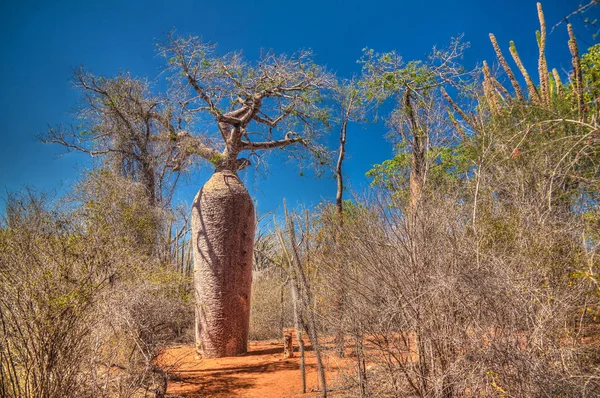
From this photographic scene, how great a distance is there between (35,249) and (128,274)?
2439 mm

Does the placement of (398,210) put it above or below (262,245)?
below

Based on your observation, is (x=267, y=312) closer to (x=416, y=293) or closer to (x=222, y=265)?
(x=222, y=265)

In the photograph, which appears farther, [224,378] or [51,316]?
[224,378]

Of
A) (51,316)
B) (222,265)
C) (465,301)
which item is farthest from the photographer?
(222,265)

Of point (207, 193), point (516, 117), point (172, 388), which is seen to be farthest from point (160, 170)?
point (516, 117)

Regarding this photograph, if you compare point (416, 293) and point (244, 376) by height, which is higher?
point (416, 293)

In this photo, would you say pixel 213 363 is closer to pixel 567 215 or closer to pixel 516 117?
pixel 567 215

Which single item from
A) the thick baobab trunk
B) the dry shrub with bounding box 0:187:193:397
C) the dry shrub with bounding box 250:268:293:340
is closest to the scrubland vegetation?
the dry shrub with bounding box 0:187:193:397

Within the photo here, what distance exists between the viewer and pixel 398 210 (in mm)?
4078

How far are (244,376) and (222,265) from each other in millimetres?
1977

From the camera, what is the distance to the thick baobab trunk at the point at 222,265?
24.2 ft

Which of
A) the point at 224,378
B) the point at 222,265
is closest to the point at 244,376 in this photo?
the point at 224,378

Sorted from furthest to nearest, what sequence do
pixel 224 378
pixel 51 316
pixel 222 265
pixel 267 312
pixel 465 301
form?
pixel 267 312 < pixel 222 265 < pixel 224 378 < pixel 465 301 < pixel 51 316

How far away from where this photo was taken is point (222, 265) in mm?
7543
